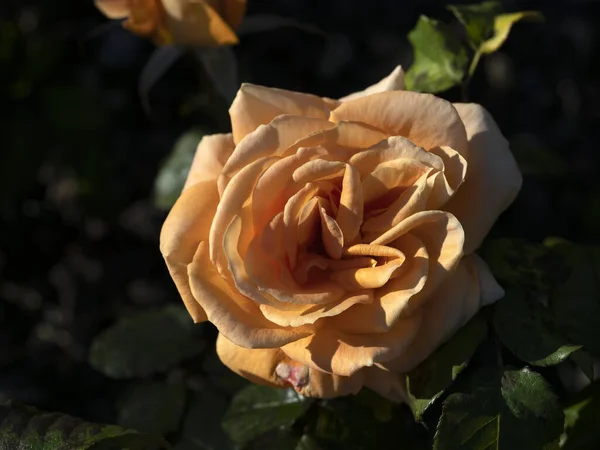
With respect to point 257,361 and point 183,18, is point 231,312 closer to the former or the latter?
point 257,361

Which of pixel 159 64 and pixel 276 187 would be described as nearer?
pixel 276 187

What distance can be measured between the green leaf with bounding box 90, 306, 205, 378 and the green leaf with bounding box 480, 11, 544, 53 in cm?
59

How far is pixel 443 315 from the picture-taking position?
0.68 m

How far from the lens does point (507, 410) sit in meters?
0.70

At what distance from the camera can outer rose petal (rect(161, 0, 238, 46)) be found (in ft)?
3.21

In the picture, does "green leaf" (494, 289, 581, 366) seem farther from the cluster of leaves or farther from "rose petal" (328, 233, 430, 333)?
the cluster of leaves

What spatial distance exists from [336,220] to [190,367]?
525 millimetres

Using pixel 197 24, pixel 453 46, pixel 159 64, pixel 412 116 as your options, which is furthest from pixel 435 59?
pixel 159 64

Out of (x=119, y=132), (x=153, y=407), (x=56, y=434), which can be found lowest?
(x=119, y=132)

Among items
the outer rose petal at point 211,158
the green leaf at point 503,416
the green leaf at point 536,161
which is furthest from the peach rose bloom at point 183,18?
the green leaf at point 503,416

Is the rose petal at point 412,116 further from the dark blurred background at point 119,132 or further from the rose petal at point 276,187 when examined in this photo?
the dark blurred background at point 119,132

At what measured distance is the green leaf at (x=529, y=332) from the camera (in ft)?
2.31

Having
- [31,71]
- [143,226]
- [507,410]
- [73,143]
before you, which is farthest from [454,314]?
[143,226]

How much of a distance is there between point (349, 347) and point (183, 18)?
1.88 feet
